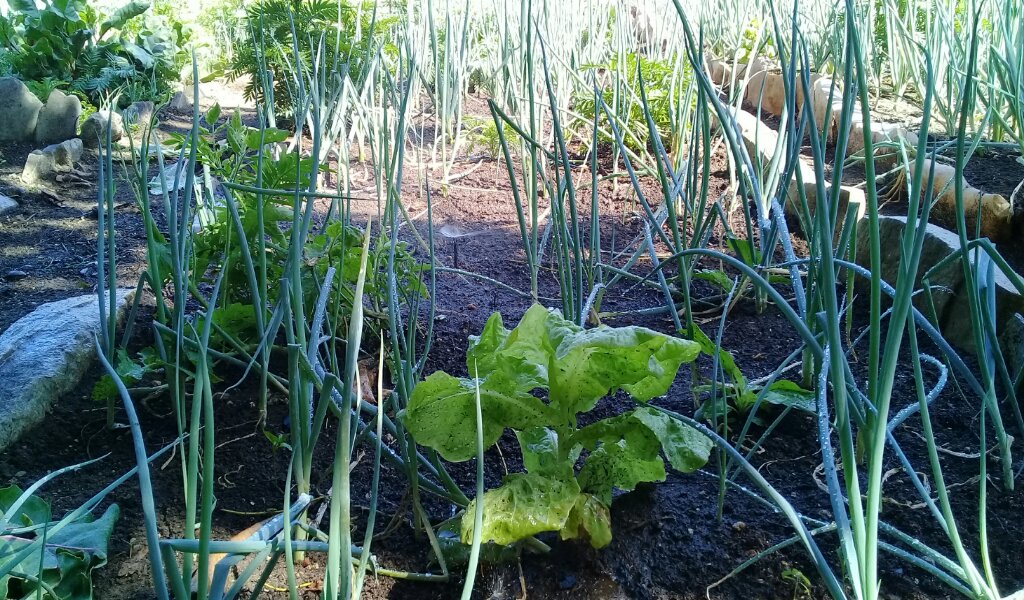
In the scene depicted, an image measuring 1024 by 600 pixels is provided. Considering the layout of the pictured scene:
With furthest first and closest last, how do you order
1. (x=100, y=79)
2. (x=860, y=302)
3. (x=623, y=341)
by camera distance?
1. (x=100, y=79)
2. (x=860, y=302)
3. (x=623, y=341)

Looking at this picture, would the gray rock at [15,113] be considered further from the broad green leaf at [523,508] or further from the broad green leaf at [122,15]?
the broad green leaf at [523,508]

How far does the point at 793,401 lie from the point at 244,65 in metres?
3.97

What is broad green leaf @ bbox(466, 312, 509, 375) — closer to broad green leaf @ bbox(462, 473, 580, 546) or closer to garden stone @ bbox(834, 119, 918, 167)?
broad green leaf @ bbox(462, 473, 580, 546)

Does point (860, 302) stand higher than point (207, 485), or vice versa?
point (207, 485)

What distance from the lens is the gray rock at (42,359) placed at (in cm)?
127

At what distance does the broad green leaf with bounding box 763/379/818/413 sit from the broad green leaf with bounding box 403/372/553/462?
42 centimetres

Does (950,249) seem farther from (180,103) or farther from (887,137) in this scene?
(180,103)

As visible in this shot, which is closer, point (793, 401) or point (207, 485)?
point (207, 485)

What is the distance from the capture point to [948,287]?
5.24ft

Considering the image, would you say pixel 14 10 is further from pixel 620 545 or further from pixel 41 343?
pixel 620 545

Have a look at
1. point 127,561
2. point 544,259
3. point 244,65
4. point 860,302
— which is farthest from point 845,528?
point 244,65

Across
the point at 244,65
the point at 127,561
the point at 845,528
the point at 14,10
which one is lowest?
the point at 127,561

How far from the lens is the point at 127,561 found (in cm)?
101

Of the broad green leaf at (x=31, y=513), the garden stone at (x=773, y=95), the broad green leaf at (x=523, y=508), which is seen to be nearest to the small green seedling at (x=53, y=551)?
the broad green leaf at (x=31, y=513)
